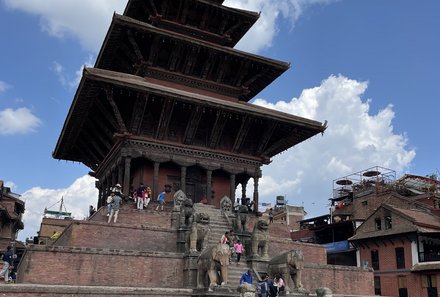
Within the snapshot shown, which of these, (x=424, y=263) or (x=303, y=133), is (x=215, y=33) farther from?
(x=424, y=263)

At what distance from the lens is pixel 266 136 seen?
2625 centimetres

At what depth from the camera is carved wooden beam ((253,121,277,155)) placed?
84.6 feet

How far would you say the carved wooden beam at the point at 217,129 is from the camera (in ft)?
80.8

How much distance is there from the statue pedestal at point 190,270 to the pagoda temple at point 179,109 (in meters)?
7.25

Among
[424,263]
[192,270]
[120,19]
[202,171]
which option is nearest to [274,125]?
[202,171]

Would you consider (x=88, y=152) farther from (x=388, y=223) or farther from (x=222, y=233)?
(x=388, y=223)

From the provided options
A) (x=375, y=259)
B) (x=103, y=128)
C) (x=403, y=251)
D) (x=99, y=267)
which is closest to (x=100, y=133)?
(x=103, y=128)

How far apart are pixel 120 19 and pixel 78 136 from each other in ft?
30.3

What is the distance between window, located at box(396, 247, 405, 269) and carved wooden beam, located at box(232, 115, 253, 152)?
1840 centimetres

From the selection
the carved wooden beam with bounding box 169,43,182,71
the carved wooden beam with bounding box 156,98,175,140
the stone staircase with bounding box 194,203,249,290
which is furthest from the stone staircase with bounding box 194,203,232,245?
the carved wooden beam with bounding box 169,43,182,71

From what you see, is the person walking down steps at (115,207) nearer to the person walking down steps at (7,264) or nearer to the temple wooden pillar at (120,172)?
the person walking down steps at (7,264)

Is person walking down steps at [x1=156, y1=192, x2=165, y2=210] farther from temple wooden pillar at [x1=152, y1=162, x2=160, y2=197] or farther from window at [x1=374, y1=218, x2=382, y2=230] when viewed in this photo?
window at [x1=374, y1=218, x2=382, y2=230]

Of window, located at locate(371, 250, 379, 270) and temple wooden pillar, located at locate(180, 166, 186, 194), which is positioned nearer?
temple wooden pillar, located at locate(180, 166, 186, 194)

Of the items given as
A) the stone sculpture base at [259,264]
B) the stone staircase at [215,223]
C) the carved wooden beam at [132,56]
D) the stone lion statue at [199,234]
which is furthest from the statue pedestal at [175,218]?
the carved wooden beam at [132,56]
